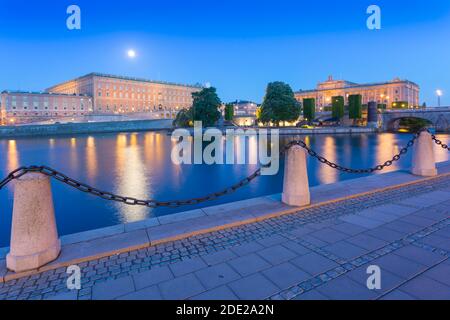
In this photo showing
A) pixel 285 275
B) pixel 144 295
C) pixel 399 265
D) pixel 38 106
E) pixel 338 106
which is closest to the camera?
pixel 144 295

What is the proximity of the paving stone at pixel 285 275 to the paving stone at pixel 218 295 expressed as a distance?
0.62 meters

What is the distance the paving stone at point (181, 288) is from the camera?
338 centimetres

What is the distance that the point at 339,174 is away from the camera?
1662 cm

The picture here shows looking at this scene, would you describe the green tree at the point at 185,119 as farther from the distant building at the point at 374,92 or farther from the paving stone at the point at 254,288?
the distant building at the point at 374,92

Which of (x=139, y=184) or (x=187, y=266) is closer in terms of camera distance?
(x=187, y=266)

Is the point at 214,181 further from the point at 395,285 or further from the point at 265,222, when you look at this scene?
the point at 395,285

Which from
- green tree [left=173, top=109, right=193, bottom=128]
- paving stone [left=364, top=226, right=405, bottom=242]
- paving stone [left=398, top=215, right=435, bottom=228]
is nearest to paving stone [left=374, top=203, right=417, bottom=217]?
paving stone [left=398, top=215, right=435, bottom=228]

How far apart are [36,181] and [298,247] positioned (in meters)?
4.23

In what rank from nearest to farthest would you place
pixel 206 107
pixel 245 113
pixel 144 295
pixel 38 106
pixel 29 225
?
pixel 144 295, pixel 29 225, pixel 206 107, pixel 38 106, pixel 245 113

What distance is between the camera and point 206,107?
6284cm

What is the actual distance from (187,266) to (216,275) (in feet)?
1.67

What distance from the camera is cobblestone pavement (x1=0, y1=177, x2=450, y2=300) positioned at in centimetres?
343

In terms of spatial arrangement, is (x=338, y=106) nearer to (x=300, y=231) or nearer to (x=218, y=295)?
(x=300, y=231)

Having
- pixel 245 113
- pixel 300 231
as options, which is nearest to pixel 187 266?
pixel 300 231
